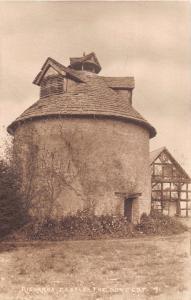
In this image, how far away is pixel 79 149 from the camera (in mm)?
16969

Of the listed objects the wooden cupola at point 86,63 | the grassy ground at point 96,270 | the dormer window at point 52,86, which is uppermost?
the wooden cupola at point 86,63

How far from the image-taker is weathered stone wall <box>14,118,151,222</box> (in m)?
16.8

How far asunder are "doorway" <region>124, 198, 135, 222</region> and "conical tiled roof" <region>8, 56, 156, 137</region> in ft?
11.3

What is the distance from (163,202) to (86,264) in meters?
19.6

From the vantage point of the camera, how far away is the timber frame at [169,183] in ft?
95.1

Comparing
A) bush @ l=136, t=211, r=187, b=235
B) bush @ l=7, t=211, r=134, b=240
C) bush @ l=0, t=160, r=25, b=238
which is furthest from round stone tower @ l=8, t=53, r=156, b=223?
bush @ l=0, t=160, r=25, b=238

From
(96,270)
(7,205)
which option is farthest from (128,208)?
(96,270)

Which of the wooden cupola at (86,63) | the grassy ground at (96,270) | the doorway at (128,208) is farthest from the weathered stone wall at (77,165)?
the wooden cupola at (86,63)

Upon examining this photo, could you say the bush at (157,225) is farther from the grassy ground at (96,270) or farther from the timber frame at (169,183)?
the timber frame at (169,183)

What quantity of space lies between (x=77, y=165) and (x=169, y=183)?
14.3 metres

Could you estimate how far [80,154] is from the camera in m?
17.0

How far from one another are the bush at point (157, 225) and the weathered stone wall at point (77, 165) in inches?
47.6

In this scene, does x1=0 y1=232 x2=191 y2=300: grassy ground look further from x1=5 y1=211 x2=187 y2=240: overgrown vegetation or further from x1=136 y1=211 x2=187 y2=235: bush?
x1=136 y1=211 x2=187 y2=235: bush

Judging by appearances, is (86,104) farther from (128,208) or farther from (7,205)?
(7,205)
